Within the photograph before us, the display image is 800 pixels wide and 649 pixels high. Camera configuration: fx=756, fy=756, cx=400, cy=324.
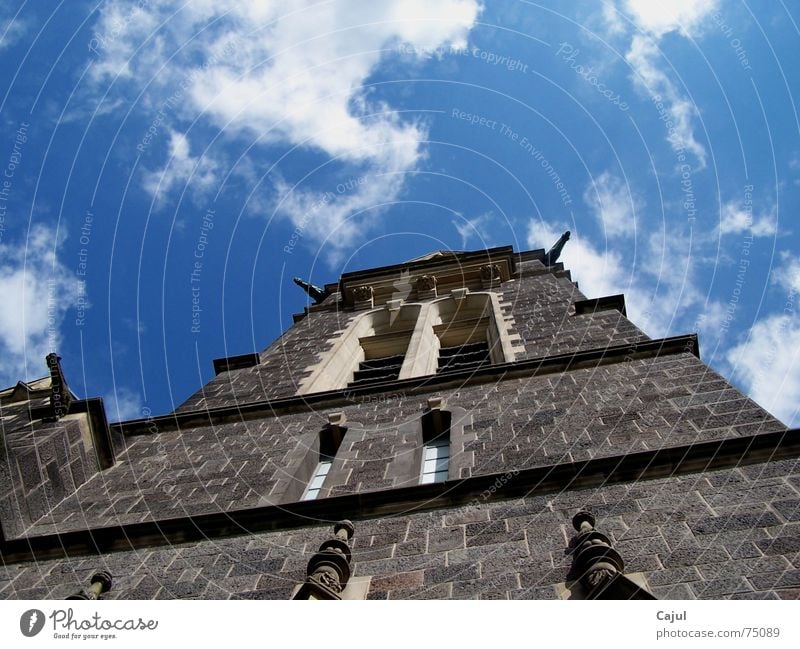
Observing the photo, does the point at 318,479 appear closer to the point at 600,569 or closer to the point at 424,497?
the point at 424,497

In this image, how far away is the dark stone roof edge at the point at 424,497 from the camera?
7445mm

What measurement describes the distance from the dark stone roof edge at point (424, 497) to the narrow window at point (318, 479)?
57.1 inches

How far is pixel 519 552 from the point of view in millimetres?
6410

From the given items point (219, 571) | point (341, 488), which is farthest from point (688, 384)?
point (219, 571)

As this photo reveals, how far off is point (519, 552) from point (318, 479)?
4.44 m

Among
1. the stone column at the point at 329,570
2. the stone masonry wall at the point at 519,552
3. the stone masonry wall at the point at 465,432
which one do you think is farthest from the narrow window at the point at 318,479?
the stone column at the point at 329,570

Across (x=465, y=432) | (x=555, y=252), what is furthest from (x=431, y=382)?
(x=555, y=252)

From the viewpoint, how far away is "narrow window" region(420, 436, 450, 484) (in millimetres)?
9344

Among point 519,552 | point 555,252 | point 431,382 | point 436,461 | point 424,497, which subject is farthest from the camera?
point 555,252

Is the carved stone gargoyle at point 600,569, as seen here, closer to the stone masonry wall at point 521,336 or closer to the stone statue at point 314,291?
the stone masonry wall at point 521,336

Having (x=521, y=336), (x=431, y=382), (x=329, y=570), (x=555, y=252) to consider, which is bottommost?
(x=329, y=570)

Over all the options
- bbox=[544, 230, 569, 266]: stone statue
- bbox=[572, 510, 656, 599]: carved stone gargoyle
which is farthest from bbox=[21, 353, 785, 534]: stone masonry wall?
bbox=[544, 230, 569, 266]: stone statue

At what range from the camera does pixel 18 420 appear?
1134 cm

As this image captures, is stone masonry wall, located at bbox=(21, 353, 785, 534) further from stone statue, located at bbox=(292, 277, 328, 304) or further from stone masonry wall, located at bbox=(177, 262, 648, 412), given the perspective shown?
stone statue, located at bbox=(292, 277, 328, 304)
